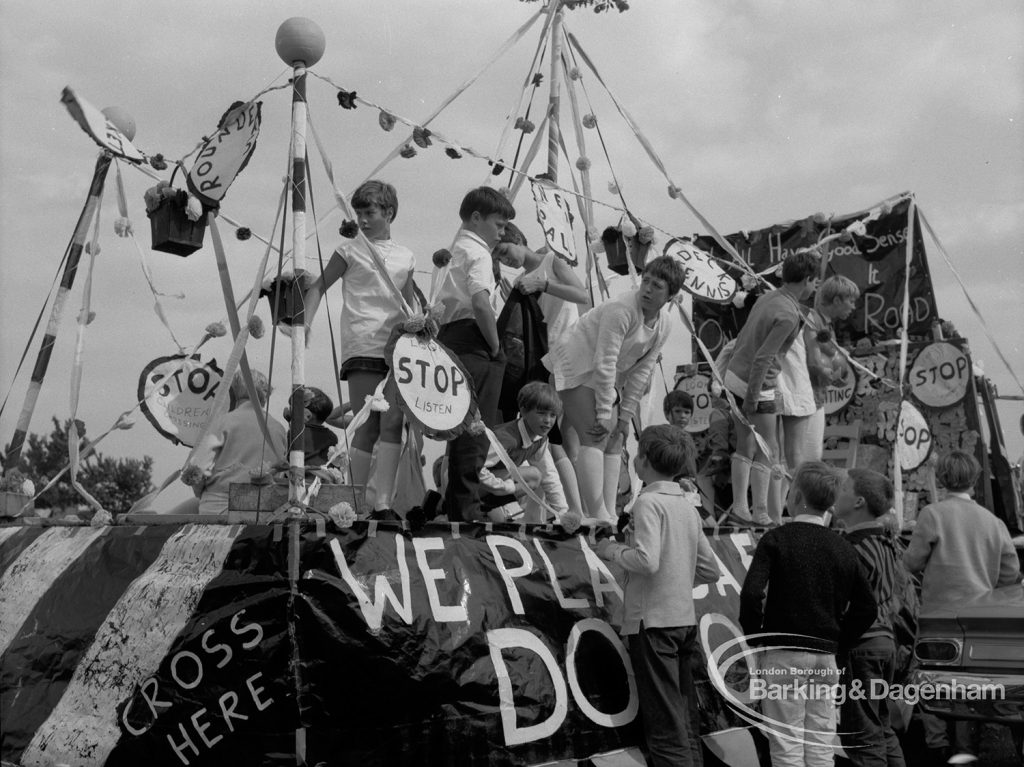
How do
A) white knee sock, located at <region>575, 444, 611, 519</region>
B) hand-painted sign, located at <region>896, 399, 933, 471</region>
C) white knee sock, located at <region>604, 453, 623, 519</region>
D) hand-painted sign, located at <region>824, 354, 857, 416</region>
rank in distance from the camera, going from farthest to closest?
hand-painted sign, located at <region>824, 354, 857, 416</region> < hand-painted sign, located at <region>896, 399, 933, 471</region> < white knee sock, located at <region>604, 453, 623, 519</region> < white knee sock, located at <region>575, 444, 611, 519</region>

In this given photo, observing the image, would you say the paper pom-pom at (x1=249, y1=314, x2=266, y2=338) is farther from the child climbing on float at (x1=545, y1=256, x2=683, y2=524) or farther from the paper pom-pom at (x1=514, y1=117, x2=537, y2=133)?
the paper pom-pom at (x1=514, y1=117, x2=537, y2=133)

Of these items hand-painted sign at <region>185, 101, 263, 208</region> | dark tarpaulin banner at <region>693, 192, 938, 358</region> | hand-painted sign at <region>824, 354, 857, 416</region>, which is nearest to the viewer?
hand-painted sign at <region>185, 101, 263, 208</region>

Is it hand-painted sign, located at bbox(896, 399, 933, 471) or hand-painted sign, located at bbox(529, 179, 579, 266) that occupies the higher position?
hand-painted sign, located at bbox(529, 179, 579, 266)

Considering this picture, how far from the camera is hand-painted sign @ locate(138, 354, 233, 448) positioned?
625cm

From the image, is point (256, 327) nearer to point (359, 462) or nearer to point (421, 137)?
point (359, 462)

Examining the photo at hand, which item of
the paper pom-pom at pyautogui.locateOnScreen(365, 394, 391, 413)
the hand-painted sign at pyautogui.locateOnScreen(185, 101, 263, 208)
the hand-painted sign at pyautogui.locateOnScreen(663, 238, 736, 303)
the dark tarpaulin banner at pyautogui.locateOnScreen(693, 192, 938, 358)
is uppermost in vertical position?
the dark tarpaulin banner at pyautogui.locateOnScreen(693, 192, 938, 358)

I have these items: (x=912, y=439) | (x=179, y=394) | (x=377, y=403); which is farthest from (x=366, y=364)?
(x=912, y=439)

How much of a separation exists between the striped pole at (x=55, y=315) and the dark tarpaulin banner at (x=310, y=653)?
169cm

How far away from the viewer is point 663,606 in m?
4.21

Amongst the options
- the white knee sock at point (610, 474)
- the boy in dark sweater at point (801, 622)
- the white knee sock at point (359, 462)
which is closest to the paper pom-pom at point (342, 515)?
the white knee sock at point (359, 462)

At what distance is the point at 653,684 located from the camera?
420 centimetres

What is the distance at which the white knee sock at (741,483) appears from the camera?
6.21 metres

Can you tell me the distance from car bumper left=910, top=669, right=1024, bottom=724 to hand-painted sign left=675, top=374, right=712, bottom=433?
16.5ft

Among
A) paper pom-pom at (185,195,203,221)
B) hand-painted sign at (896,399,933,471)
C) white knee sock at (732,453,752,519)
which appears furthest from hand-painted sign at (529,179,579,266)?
hand-painted sign at (896,399,933,471)
